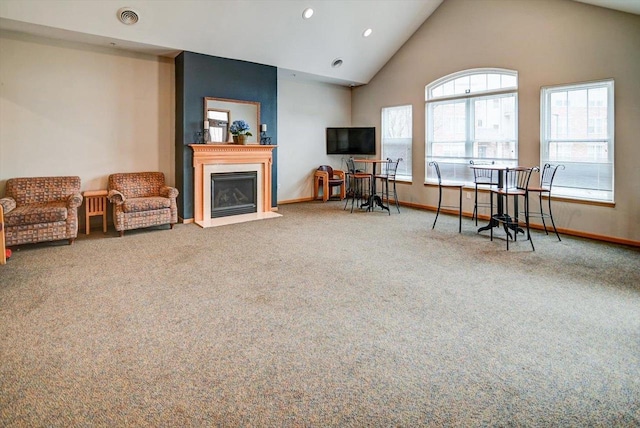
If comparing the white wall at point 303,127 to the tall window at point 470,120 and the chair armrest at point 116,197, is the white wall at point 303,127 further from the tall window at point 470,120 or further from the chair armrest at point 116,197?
the chair armrest at point 116,197

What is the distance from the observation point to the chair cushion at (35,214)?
4.54 meters

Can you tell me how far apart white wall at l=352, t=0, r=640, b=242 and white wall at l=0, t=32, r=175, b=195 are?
4639 millimetres

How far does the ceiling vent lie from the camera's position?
5023 mm

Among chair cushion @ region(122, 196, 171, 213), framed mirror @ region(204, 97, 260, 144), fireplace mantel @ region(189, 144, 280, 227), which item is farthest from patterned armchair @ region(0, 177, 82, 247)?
framed mirror @ region(204, 97, 260, 144)

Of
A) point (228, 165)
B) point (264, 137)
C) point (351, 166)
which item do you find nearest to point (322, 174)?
point (351, 166)

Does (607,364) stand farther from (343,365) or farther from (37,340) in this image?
(37,340)

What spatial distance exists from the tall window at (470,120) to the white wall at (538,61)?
161mm

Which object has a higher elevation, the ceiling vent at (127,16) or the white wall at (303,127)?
the ceiling vent at (127,16)

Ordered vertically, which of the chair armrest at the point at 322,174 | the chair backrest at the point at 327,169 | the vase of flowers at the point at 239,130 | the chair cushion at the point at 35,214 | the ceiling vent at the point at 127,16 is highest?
A: the ceiling vent at the point at 127,16

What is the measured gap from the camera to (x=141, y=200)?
220 inches

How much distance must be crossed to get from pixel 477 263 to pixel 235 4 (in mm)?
4763

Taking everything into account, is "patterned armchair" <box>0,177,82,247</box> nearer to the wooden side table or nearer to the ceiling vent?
the wooden side table

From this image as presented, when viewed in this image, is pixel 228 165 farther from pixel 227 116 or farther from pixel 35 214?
pixel 35 214

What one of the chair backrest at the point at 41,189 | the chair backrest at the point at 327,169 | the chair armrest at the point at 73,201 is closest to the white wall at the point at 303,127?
the chair backrest at the point at 327,169
